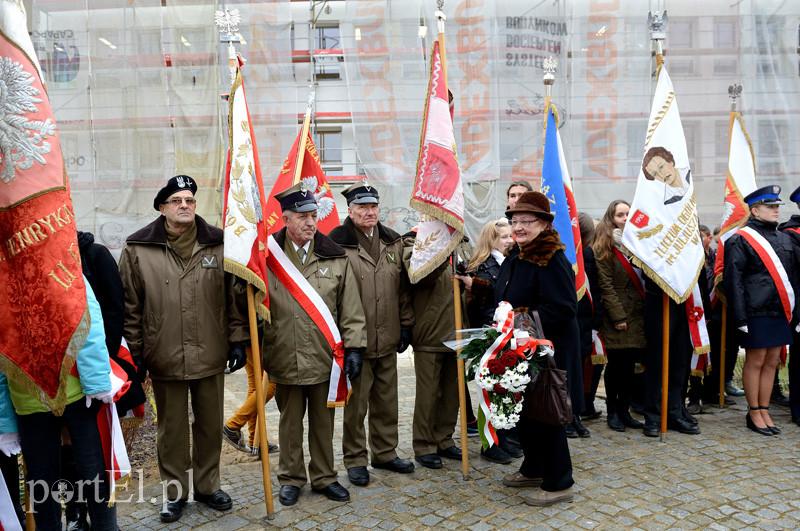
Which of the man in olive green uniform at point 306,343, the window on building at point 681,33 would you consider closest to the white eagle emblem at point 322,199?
the man in olive green uniform at point 306,343

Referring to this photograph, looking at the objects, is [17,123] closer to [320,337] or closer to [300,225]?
[300,225]

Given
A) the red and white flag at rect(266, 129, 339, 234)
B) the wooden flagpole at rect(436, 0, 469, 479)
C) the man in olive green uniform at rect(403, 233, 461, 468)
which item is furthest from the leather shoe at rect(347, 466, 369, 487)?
the red and white flag at rect(266, 129, 339, 234)

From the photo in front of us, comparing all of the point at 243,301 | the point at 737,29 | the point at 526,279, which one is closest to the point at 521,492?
the point at 526,279

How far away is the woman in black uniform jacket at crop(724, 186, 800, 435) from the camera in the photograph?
235 inches

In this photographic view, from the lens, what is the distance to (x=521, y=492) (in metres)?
4.61

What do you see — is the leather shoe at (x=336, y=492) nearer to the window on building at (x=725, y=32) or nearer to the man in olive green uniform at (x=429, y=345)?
the man in olive green uniform at (x=429, y=345)

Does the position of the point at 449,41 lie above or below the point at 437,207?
above

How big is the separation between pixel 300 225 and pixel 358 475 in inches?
73.6

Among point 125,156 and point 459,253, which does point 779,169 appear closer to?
point 459,253

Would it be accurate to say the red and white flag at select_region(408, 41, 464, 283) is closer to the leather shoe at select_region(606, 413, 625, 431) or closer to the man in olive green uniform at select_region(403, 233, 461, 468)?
the man in olive green uniform at select_region(403, 233, 461, 468)

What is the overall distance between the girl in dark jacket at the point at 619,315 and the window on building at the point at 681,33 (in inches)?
262

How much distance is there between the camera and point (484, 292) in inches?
215

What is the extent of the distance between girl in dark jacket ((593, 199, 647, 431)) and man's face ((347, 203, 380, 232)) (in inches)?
90.2

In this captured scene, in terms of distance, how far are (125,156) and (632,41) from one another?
8.17 m
